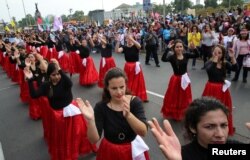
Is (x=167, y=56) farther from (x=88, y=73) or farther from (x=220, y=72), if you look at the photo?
(x=88, y=73)

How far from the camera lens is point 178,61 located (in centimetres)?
598

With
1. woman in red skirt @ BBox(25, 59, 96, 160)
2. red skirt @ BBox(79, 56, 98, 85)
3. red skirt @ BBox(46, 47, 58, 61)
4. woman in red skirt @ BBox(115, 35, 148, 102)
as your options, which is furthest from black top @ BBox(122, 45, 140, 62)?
red skirt @ BBox(46, 47, 58, 61)

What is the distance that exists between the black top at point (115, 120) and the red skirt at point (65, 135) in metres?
1.69

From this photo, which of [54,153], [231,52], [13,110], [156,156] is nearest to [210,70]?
[231,52]

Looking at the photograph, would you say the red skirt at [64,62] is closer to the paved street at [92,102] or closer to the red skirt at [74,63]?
the red skirt at [74,63]

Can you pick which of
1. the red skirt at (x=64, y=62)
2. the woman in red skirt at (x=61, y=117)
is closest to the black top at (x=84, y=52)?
the red skirt at (x=64, y=62)

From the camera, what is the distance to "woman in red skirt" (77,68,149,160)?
290 centimetres

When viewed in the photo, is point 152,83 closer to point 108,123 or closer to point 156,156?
point 156,156

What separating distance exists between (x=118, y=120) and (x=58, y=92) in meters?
1.74

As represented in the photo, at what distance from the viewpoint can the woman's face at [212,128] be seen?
1.97 m

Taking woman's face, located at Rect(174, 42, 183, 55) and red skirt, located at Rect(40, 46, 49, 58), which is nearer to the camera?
woman's face, located at Rect(174, 42, 183, 55)

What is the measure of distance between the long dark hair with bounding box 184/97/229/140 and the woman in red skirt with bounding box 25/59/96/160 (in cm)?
253

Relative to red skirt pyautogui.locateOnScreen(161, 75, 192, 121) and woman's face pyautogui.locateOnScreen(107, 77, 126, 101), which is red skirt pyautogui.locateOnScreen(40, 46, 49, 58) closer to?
red skirt pyautogui.locateOnScreen(161, 75, 192, 121)

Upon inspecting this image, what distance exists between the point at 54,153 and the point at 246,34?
7157mm
